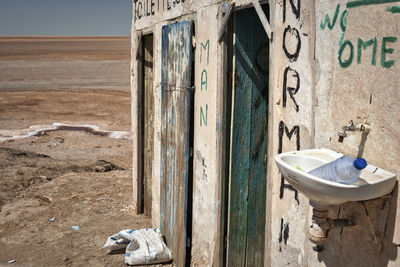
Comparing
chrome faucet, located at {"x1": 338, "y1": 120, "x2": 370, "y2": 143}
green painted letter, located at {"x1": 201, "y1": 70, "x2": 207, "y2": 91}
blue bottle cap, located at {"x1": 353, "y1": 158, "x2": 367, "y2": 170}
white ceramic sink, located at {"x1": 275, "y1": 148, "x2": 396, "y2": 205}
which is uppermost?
green painted letter, located at {"x1": 201, "y1": 70, "x2": 207, "y2": 91}

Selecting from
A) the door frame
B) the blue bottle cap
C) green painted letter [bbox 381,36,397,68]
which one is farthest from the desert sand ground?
green painted letter [bbox 381,36,397,68]

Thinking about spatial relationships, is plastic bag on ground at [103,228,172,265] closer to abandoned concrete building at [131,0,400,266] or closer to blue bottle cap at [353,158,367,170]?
abandoned concrete building at [131,0,400,266]

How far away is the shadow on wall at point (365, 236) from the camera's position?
2.21 metres

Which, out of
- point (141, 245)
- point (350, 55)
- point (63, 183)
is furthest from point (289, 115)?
point (63, 183)

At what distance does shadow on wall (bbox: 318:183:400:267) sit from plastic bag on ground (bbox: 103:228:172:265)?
9.14ft

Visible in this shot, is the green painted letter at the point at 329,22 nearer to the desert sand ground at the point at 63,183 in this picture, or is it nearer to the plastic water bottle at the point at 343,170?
the plastic water bottle at the point at 343,170

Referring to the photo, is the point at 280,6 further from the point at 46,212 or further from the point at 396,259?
the point at 46,212

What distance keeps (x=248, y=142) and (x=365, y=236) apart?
A: 1.74 metres

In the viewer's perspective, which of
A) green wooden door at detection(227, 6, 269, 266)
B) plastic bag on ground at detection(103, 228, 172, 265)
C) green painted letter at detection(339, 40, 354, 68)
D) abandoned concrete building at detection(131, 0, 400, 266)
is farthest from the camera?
plastic bag on ground at detection(103, 228, 172, 265)

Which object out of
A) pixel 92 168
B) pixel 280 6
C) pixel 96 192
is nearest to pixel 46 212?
pixel 96 192

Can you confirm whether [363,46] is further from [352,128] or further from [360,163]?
[360,163]

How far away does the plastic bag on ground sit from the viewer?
5055mm

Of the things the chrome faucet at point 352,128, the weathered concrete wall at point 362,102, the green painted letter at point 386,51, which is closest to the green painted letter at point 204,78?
the weathered concrete wall at point 362,102

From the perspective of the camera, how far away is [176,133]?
489 cm
